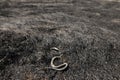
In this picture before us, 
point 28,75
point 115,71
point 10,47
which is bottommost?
point 115,71

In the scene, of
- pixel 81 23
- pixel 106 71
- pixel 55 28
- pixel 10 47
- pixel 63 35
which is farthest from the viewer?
pixel 81 23

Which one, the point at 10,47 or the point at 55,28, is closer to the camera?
the point at 10,47

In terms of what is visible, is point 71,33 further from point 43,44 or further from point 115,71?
point 115,71

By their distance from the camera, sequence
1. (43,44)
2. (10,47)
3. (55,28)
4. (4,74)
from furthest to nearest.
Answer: (55,28) → (43,44) → (10,47) → (4,74)

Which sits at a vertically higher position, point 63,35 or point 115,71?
point 63,35

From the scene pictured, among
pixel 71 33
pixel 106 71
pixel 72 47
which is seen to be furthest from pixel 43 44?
pixel 106 71

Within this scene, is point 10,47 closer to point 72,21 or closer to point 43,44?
point 43,44

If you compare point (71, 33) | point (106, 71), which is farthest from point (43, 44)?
point (106, 71)
